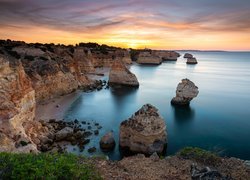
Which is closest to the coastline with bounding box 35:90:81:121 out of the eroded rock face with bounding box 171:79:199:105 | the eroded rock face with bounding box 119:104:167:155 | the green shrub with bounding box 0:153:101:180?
the eroded rock face with bounding box 119:104:167:155

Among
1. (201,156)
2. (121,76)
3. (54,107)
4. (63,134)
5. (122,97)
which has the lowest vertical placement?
(54,107)

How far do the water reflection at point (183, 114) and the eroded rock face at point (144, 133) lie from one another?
40.4 feet

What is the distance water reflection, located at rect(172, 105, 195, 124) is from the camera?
40.5m

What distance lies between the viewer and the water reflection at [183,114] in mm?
40469

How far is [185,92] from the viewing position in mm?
49312

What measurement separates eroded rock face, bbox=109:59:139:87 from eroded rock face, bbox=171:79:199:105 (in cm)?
2355

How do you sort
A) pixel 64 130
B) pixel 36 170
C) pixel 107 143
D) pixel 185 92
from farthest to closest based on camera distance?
pixel 185 92 < pixel 64 130 < pixel 107 143 < pixel 36 170

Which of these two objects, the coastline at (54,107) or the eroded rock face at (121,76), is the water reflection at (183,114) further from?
the eroded rock face at (121,76)

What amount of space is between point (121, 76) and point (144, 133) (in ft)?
153

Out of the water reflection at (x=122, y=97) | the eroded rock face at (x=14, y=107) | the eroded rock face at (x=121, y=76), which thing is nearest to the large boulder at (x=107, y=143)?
the eroded rock face at (x=14, y=107)

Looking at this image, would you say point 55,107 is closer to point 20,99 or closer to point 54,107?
point 54,107

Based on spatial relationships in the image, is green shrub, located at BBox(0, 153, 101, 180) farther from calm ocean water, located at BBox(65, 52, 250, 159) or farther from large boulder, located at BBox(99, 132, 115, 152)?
large boulder, located at BBox(99, 132, 115, 152)

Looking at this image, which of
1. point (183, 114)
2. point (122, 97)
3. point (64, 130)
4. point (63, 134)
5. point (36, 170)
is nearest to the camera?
point (36, 170)

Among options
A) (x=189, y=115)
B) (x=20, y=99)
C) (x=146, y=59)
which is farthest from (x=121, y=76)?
(x=146, y=59)
